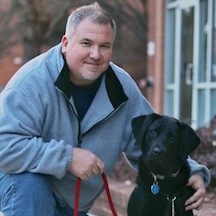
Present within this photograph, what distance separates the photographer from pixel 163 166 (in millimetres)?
3502

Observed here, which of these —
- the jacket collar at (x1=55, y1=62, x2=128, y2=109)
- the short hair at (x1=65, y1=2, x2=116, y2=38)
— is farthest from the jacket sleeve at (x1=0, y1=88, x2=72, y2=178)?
the short hair at (x1=65, y1=2, x2=116, y2=38)

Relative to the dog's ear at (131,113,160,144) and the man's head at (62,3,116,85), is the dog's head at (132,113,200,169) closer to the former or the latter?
the dog's ear at (131,113,160,144)

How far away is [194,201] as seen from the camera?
3432 mm

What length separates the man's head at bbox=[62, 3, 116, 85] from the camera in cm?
333

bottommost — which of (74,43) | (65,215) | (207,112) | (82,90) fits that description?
(207,112)

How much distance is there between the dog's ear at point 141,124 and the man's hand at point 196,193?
39cm

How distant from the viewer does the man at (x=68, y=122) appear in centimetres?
323

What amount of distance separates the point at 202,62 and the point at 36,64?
6806 millimetres

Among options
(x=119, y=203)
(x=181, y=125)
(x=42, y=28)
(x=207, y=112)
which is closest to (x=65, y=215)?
(x=181, y=125)

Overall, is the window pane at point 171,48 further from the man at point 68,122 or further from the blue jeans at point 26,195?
the blue jeans at point 26,195

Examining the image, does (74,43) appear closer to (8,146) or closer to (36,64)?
(36,64)

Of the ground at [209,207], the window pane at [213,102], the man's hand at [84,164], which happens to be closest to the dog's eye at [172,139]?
the man's hand at [84,164]

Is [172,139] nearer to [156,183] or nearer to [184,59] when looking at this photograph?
[156,183]

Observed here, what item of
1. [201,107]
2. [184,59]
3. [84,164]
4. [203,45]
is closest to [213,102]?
[201,107]
